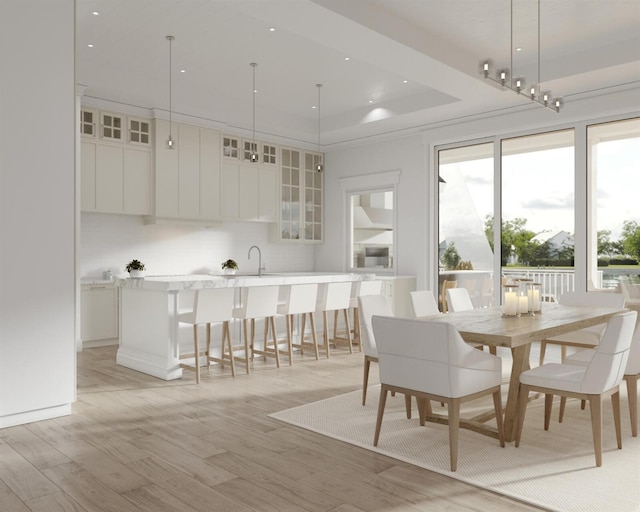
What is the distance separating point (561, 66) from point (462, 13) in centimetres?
152

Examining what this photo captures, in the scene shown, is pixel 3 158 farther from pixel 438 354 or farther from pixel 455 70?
pixel 455 70

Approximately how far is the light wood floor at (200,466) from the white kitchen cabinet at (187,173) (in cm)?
316

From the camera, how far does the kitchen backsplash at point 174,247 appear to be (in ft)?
22.0

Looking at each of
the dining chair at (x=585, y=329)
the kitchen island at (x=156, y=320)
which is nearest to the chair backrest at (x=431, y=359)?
the dining chair at (x=585, y=329)

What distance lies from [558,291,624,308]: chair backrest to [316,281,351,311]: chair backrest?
2294 millimetres

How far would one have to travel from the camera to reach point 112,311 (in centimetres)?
644

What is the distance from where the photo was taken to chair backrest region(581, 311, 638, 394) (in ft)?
9.27

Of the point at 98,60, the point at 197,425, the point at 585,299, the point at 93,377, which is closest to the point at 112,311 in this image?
the point at 93,377

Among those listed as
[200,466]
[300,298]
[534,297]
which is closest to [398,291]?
[300,298]

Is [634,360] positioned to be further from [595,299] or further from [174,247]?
[174,247]

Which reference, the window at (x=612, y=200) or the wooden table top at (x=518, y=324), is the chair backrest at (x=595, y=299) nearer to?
the wooden table top at (x=518, y=324)

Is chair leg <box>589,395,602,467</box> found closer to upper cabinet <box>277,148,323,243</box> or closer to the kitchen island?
the kitchen island

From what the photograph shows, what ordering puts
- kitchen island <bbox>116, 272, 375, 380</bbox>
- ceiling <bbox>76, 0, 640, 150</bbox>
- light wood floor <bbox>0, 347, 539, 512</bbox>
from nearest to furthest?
light wood floor <bbox>0, 347, 539, 512</bbox>
ceiling <bbox>76, 0, 640, 150</bbox>
kitchen island <bbox>116, 272, 375, 380</bbox>

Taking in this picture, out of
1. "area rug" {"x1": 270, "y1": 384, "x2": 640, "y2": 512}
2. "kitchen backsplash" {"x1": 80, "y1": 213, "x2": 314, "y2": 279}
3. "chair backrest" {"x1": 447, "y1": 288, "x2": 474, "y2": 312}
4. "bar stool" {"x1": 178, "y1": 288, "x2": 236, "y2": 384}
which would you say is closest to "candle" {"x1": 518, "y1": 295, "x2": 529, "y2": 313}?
"area rug" {"x1": 270, "y1": 384, "x2": 640, "y2": 512}
